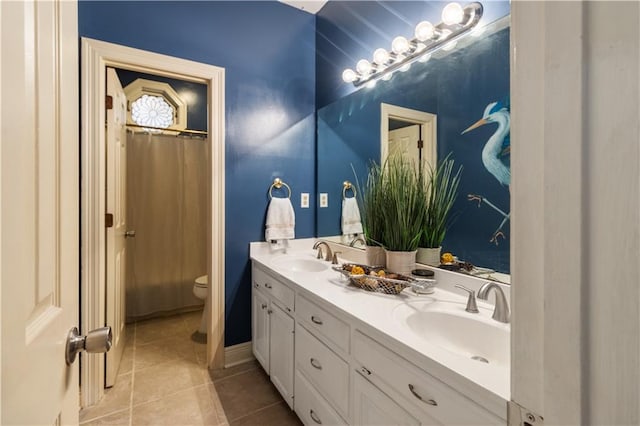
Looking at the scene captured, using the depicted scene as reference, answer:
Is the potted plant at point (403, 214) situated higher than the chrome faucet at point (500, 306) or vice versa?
the potted plant at point (403, 214)

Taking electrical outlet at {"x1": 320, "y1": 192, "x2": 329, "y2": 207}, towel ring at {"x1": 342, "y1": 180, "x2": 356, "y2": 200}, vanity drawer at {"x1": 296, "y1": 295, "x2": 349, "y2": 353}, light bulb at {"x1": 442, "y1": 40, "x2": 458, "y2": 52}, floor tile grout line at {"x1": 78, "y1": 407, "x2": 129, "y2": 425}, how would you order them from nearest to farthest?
vanity drawer at {"x1": 296, "y1": 295, "x2": 349, "y2": 353} → light bulb at {"x1": 442, "y1": 40, "x2": 458, "y2": 52} → floor tile grout line at {"x1": 78, "y1": 407, "x2": 129, "y2": 425} → towel ring at {"x1": 342, "y1": 180, "x2": 356, "y2": 200} → electrical outlet at {"x1": 320, "y1": 192, "x2": 329, "y2": 207}

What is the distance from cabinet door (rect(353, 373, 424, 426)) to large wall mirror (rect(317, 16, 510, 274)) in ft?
2.21

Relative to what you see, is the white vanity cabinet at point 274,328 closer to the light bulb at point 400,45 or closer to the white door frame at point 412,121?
the white door frame at point 412,121

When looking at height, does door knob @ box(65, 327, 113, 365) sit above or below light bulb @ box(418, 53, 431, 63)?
below

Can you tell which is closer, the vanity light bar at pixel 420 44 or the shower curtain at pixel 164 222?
the vanity light bar at pixel 420 44

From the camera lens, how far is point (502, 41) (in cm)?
118

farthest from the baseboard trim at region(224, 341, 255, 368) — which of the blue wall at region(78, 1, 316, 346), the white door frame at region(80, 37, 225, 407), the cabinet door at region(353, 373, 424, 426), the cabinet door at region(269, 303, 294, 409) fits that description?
the cabinet door at region(353, 373, 424, 426)

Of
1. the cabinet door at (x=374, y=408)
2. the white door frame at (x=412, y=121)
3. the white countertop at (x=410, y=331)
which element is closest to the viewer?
the white countertop at (x=410, y=331)

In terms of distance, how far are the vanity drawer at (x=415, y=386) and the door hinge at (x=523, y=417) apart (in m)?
0.32

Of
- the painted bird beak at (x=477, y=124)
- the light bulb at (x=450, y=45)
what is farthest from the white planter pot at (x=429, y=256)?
the light bulb at (x=450, y=45)

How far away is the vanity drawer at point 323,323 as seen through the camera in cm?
114

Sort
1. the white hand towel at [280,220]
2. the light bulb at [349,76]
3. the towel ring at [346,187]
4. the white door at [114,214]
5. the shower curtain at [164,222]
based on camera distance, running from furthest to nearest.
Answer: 1. the shower curtain at [164,222]
2. the white hand towel at [280,220]
3. the towel ring at [346,187]
4. the light bulb at [349,76]
5. the white door at [114,214]

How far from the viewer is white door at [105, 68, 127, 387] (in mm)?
1811

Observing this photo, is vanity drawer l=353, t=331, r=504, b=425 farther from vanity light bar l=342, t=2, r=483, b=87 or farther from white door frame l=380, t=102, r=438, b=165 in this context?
vanity light bar l=342, t=2, r=483, b=87
